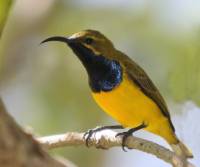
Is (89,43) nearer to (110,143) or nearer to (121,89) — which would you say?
(121,89)

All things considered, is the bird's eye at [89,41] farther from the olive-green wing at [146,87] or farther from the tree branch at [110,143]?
the tree branch at [110,143]

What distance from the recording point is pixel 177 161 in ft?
8.52

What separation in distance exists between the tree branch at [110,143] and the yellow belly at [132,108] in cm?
32

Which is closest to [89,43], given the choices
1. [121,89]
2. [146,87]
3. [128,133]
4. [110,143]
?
[121,89]

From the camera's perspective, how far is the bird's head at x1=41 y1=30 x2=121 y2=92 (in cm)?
407

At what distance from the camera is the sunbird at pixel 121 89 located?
4094 mm

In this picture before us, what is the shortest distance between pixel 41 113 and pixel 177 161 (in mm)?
3619

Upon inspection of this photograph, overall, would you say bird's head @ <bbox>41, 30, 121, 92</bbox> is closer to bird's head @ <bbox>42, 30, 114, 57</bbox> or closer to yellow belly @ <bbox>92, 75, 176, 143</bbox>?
bird's head @ <bbox>42, 30, 114, 57</bbox>

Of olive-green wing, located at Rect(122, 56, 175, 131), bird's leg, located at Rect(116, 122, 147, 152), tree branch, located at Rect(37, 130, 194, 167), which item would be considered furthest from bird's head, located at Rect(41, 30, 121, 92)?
tree branch, located at Rect(37, 130, 194, 167)

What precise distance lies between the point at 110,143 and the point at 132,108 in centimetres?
69

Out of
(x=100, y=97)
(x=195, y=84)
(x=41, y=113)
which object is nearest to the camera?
(x=195, y=84)

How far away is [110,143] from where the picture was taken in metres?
3.52

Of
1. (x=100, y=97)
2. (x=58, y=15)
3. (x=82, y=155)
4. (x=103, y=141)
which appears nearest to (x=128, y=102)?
(x=100, y=97)

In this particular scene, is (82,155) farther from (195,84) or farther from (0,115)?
(0,115)
